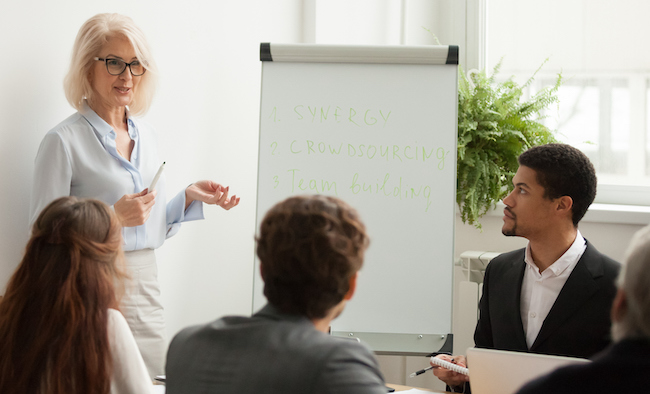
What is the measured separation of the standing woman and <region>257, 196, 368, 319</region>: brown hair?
0.99 meters

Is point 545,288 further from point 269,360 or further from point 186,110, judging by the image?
point 186,110

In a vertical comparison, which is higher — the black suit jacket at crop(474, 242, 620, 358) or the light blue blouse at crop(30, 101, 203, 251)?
the light blue blouse at crop(30, 101, 203, 251)

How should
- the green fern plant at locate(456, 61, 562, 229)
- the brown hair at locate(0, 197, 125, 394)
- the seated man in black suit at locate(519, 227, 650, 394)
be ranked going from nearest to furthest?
the seated man in black suit at locate(519, 227, 650, 394), the brown hair at locate(0, 197, 125, 394), the green fern plant at locate(456, 61, 562, 229)

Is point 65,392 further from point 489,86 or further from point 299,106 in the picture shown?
point 489,86

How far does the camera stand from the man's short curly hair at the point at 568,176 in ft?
6.57

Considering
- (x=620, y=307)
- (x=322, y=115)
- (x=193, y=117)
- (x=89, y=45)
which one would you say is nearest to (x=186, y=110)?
(x=193, y=117)

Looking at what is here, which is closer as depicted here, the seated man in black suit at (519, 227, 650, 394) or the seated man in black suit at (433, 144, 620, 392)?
the seated man in black suit at (519, 227, 650, 394)

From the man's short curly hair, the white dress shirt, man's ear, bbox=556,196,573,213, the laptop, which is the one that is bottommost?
the laptop

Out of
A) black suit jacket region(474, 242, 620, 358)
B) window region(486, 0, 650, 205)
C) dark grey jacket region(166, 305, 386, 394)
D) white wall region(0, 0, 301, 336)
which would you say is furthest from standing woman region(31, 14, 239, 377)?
window region(486, 0, 650, 205)

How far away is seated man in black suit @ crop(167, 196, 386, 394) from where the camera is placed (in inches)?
36.2

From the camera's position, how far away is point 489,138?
9.70 feet

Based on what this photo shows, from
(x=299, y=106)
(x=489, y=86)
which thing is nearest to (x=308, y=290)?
(x=299, y=106)

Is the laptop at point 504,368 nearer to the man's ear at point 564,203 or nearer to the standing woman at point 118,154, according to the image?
the man's ear at point 564,203

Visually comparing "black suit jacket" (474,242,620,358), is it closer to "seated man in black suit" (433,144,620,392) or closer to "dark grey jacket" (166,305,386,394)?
"seated man in black suit" (433,144,620,392)
